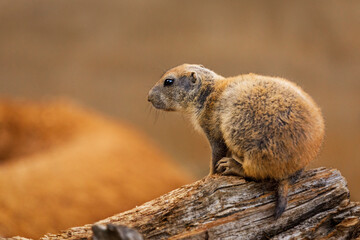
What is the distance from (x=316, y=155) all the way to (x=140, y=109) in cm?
746

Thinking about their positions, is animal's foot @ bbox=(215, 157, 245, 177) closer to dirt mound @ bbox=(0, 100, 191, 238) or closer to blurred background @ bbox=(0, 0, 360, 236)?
dirt mound @ bbox=(0, 100, 191, 238)

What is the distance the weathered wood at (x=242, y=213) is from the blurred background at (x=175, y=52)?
5.44 metres

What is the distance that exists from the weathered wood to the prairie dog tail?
73mm

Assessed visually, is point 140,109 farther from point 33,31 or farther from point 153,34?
point 33,31

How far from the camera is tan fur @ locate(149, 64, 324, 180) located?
144 inches

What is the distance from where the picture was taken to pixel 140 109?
36.3 feet

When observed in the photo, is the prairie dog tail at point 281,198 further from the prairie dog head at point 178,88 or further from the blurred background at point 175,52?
the blurred background at point 175,52

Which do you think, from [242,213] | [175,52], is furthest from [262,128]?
[175,52]

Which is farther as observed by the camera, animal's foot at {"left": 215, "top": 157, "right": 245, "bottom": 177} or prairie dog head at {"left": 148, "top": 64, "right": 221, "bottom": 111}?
prairie dog head at {"left": 148, "top": 64, "right": 221, "bottom": 111}

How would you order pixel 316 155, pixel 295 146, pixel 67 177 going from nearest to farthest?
1. pixel 295 146
2. pixel 316 155
3. pixel 67 177

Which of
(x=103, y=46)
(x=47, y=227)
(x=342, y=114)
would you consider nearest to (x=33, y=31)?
(x=103, y=46)

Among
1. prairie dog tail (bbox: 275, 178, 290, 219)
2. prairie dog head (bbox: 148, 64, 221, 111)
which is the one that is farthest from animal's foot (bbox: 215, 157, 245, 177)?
prairie dog head (bbox: 148, 64, 221, 111)

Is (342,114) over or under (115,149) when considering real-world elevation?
over

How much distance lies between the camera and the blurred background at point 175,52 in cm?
998
